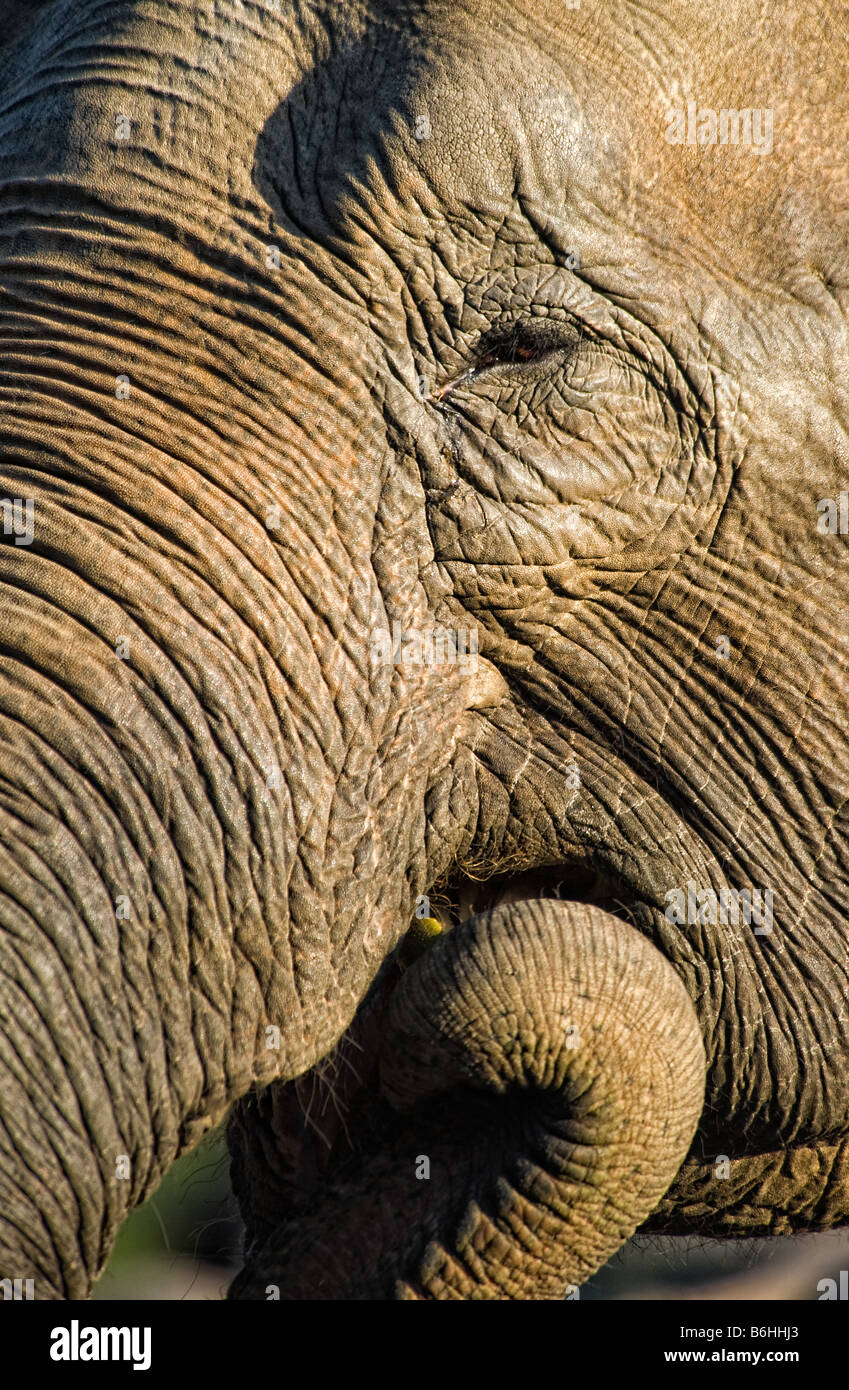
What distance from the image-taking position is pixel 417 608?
281 cm

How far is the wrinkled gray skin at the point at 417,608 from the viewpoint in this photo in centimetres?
255

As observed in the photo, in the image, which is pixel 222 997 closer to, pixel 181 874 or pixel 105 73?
pixel 181 874

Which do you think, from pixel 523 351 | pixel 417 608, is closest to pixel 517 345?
pixel 523 351

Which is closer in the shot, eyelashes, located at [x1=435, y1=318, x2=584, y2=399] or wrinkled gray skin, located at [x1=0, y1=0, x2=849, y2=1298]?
wrinkled gray skin, located at [x1=0, y1=0, x2=849, y2=1298]

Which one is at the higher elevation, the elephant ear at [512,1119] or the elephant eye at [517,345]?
the elephant eye at [517,345]

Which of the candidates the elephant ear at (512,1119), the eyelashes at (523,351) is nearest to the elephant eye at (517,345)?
the eyelashes at (523,351)

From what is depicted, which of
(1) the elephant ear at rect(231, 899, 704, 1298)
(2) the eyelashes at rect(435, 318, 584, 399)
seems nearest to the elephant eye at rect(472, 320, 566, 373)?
(2) the eyelashes at rect(435, 318, 584, 399)

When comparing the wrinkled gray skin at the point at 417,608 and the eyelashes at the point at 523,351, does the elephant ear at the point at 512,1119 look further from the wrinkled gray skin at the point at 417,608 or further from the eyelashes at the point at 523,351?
the eyelashes at the point at 523,351

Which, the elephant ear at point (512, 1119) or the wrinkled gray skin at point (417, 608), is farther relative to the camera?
the elephant ear at point (512, 1119)

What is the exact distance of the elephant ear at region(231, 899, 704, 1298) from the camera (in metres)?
2.83

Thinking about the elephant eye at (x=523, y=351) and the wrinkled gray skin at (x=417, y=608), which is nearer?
the wrinkled gray skin at (x=417, y=608)

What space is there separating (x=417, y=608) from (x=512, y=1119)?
90 cm

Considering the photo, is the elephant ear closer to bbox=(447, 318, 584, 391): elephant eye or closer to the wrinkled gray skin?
the wrinkled gray skin

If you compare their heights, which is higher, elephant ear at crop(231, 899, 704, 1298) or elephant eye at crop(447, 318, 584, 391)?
elephant eye at crop(447, 318, 584, 391)
